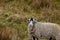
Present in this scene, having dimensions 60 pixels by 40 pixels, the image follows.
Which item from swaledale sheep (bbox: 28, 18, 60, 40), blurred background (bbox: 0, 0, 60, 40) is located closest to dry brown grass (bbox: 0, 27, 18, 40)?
blurred background (bbox: 0, 0, 60, 40)

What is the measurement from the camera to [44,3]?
10836 mm

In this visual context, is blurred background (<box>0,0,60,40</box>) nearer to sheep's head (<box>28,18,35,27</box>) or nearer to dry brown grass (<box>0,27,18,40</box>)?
dry brown grass (<box>0,27,18,40</box>)

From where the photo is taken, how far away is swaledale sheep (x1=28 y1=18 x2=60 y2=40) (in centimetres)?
730

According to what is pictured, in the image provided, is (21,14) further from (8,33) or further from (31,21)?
(31,21)

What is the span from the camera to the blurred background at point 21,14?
8.20 meters

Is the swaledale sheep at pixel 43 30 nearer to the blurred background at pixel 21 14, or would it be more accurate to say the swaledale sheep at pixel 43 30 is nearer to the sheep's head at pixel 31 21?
the sheep's head at pixel 31 21

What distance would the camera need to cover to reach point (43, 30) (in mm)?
7379

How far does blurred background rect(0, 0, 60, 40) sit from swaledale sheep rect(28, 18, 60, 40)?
2.08 ft

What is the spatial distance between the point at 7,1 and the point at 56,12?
2.18m

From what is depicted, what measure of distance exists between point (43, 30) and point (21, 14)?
2.81m

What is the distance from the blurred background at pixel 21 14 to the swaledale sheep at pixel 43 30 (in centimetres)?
64

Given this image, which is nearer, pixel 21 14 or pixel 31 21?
pixel 31 21

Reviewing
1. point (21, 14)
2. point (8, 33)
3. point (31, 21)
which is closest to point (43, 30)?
point (31, 21)

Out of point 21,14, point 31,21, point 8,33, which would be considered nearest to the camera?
point 31,21
